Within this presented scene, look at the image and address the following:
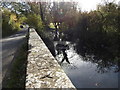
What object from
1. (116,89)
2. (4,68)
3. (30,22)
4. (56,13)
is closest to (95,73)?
(116,89)

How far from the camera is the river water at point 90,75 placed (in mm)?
7721

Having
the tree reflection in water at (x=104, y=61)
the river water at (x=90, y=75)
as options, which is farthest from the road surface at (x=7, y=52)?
the tree reflection in water at (x=104, y=61)

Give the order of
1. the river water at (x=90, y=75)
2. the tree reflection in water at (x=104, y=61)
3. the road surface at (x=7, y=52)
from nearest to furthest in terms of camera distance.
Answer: the road surface at (x=7, y=52) < the river water at (x=90, y=75) < the tree reflection in water at (x=104, y=61)

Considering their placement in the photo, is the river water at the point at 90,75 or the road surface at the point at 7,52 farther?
the river water at the point at 90,75

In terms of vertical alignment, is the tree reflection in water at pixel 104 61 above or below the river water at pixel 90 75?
above

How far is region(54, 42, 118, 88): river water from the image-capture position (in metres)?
7.72

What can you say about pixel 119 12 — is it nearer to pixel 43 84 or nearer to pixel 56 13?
pixel 43 84

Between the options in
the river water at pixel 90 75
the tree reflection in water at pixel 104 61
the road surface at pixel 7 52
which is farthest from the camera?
the tree reflection in water at pixel 104 61

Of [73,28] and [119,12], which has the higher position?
[119,12]

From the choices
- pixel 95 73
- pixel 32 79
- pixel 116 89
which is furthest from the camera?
pixel 95 73

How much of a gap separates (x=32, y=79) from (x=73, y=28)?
19.7 m

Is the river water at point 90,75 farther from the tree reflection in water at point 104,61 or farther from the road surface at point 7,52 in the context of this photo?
the road surface at point 7,52

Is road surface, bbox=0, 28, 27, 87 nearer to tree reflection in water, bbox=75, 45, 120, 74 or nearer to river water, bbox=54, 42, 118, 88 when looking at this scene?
river water, bbox=54, 42, 118, 88

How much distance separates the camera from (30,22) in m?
18.2
